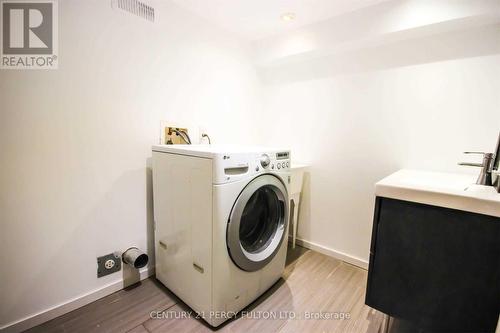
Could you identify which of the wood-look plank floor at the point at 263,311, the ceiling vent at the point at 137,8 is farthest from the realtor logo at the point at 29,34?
the wood-look plank floor at the point at 263,311

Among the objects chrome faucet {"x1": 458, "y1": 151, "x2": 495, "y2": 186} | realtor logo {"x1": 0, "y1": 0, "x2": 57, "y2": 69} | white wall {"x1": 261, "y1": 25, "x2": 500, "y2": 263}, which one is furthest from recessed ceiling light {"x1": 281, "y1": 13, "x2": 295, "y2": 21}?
chrome faucet {"x1": 458, "y1": 151, "x2": 495, "y2": 186}

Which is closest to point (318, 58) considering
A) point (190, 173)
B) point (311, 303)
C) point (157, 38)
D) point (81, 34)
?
point (157, 38)

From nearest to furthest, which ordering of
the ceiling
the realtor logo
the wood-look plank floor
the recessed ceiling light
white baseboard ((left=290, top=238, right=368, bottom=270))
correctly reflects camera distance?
the realtor logo, the wood-look plank floor, the ceiling, the recessed ceiling light, white baseboard ((left=290, top=238, right=368, bottom=270))

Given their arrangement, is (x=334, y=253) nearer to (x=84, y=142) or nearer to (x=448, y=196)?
(x=448, y=196)

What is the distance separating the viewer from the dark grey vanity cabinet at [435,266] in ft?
2.68

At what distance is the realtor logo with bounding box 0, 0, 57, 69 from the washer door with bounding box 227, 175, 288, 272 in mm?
1249

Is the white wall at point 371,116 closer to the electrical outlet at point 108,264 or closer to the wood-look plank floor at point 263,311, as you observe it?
the wood-look plank floor at point 263,311

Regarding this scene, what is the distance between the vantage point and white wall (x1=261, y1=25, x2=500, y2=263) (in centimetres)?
138

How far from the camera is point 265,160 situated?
1.26 meters

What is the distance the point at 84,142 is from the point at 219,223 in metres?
0.94

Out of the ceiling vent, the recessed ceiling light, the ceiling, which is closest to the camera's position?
the ceiling vent

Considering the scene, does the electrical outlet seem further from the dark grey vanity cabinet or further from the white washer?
the dark grey vanity cabinet

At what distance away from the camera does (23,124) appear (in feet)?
3.59

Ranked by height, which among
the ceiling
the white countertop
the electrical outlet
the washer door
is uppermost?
the ceiling
